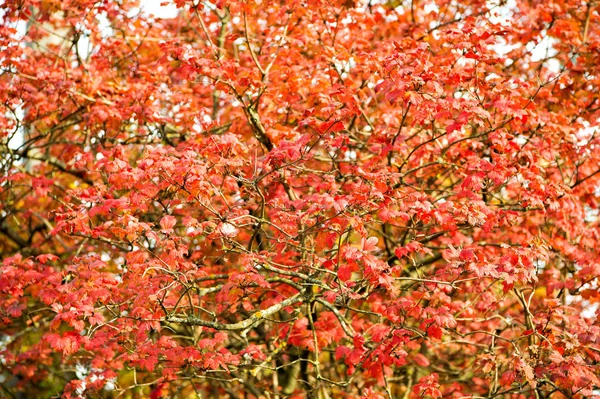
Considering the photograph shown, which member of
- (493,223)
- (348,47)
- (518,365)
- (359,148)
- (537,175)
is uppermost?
(348,47)

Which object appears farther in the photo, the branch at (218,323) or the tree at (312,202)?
the tree at (312,202)

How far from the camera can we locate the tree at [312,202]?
5016mm

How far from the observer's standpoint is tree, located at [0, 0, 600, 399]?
16.5 ft

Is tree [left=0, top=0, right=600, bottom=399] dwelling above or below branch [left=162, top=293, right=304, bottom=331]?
above

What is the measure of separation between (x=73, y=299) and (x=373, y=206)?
2052 millimetres

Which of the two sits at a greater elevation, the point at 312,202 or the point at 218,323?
the point at 312,202

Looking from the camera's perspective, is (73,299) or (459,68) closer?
(73,299)

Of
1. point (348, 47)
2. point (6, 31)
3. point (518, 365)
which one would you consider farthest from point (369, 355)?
point (6, 31)

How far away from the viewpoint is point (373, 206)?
491cm

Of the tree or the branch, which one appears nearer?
the branch

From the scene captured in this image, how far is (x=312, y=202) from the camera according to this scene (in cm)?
589

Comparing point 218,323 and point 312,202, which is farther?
point 312,202

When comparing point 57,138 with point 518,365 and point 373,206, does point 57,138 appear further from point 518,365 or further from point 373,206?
point 518,365

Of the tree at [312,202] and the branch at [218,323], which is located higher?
the tree at [312,202]
